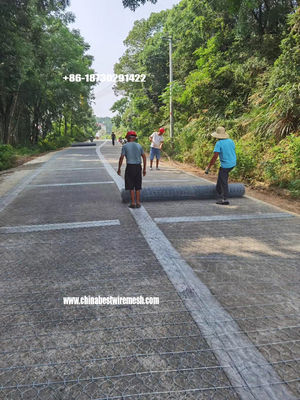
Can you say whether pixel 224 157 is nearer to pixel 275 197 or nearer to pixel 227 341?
pixel 275 197

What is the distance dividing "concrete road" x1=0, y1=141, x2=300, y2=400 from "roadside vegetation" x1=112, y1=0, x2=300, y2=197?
416 cm

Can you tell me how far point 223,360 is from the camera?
2.19 meters

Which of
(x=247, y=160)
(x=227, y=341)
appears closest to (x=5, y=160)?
(x=247, y=160)

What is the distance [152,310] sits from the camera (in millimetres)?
2811

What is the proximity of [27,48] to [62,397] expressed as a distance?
15.5 m

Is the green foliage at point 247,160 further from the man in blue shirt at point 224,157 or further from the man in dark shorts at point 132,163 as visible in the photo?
the man in dark shorts at point 132,163

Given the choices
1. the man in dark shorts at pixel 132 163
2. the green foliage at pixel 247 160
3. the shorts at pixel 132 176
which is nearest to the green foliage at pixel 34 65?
the man in dark shorts at pixel 132 163

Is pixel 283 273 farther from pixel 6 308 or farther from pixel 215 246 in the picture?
pixel 6 308

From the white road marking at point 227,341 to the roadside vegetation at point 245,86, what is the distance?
4938mm

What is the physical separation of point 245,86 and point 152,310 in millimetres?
13271

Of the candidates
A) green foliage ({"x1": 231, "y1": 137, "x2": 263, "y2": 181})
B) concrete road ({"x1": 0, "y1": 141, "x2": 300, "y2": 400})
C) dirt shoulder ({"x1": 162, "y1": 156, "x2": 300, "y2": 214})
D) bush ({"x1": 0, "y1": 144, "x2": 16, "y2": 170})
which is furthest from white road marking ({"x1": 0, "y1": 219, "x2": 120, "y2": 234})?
bush ({"x1": 0, "y1": 144, "x2": 16, "y2": 170})

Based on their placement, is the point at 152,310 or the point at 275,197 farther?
the point at 275,197

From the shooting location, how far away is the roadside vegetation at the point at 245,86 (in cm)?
937

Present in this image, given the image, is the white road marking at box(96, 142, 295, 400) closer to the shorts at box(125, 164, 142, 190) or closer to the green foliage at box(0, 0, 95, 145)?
the shorts at box(125, 164, 142, 190)
